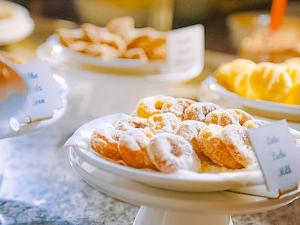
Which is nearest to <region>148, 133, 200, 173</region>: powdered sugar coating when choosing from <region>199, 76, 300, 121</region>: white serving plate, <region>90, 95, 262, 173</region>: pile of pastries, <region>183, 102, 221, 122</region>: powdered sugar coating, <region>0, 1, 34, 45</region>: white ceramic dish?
<region>90, 95, 262, 173</region>: pile of pastries

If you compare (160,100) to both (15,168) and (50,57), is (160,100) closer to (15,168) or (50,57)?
(15,168)

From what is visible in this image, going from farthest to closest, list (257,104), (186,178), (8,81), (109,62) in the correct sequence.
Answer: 1. (109,62)
2. (257,104)
3. (8,81)
4. (186,178)

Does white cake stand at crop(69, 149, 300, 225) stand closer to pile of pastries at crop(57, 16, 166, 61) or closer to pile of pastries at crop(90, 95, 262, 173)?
pile of pastries at crop(90, 95, 262, 173)

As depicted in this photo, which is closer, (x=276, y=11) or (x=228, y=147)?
(x=228, y=147)

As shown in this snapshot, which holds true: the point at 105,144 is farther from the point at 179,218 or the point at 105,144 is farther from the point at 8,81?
the point at 8,81

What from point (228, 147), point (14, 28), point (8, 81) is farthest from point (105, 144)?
point (14, 28)

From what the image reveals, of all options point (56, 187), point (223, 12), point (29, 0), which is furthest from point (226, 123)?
point (223, 12)

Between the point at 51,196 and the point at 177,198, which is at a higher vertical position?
the point at 177,198
